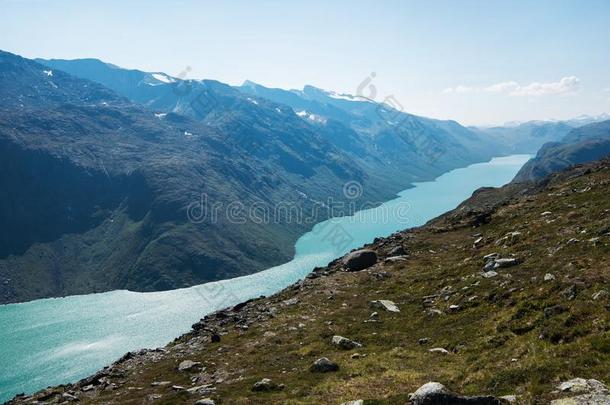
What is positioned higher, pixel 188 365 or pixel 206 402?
pixel 206 402

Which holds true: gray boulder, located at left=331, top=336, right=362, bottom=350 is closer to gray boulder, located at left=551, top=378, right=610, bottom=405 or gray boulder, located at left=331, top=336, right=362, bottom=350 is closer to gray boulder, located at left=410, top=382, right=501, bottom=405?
gray boulder, located at left=410, top=382, right=501, bottom=405

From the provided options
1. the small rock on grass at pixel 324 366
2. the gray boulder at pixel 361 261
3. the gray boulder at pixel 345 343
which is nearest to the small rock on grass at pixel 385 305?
the gray boulder at pixel 345 343

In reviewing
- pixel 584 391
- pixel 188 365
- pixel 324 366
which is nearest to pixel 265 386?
pixel 324 366

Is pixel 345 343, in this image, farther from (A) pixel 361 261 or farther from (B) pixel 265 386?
(A) pixel 361 261

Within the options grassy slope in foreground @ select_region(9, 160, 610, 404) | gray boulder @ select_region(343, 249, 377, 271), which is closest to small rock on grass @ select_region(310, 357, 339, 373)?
grassy slope in foreground @ select_region(9, 160, 610, 404)

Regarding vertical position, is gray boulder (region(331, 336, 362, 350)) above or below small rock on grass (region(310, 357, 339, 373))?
below

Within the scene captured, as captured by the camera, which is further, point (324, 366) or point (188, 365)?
point (188, 365)

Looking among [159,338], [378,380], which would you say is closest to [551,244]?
[378,380]

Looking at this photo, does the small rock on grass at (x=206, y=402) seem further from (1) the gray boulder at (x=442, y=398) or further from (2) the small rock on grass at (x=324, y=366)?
(1) the gray boulder at (x=442, y=398)

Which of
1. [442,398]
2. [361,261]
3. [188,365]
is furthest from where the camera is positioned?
[361,261]

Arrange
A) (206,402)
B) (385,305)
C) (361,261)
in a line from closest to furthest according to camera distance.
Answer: (206,402), (385,305), (361,261)
